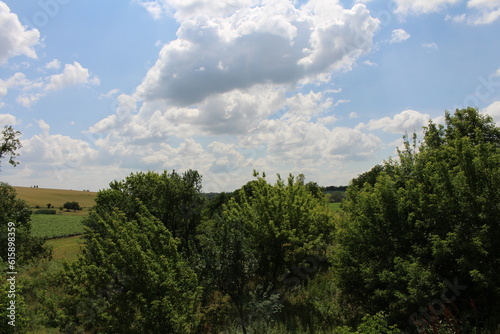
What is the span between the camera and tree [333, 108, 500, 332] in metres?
10.9

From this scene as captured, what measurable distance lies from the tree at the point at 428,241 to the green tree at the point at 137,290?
7.63 metres

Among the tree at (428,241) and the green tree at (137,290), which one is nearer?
the green tree at (137,290)

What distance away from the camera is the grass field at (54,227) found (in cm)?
6360

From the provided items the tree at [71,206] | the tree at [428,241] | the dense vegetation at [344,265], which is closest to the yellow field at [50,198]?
the tree at [71,206]

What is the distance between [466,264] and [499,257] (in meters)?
1.53

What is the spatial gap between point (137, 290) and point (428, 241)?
11354mm

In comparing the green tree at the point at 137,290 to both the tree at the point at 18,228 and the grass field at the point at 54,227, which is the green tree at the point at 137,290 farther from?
the grass field at the point at 54,227

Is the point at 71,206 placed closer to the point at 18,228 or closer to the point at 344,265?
the point at 18,228

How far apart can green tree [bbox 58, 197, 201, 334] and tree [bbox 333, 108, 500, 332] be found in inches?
301

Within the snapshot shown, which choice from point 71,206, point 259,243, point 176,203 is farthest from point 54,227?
point 259,243

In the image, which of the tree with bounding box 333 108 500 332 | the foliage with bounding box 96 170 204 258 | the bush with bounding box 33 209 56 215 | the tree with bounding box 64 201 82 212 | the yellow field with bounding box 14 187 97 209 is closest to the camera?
the tree with bounding box 333 108 500 332

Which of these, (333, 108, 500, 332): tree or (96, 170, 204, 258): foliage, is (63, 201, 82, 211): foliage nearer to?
(96, 170, 204, 258): foliage

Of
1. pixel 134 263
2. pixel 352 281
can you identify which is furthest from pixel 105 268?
pixel 352 281

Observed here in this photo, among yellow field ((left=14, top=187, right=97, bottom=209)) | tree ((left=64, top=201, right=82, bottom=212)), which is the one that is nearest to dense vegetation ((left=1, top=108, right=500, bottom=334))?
yellow field ((left=14, top=187, right=97, bottom=209))
